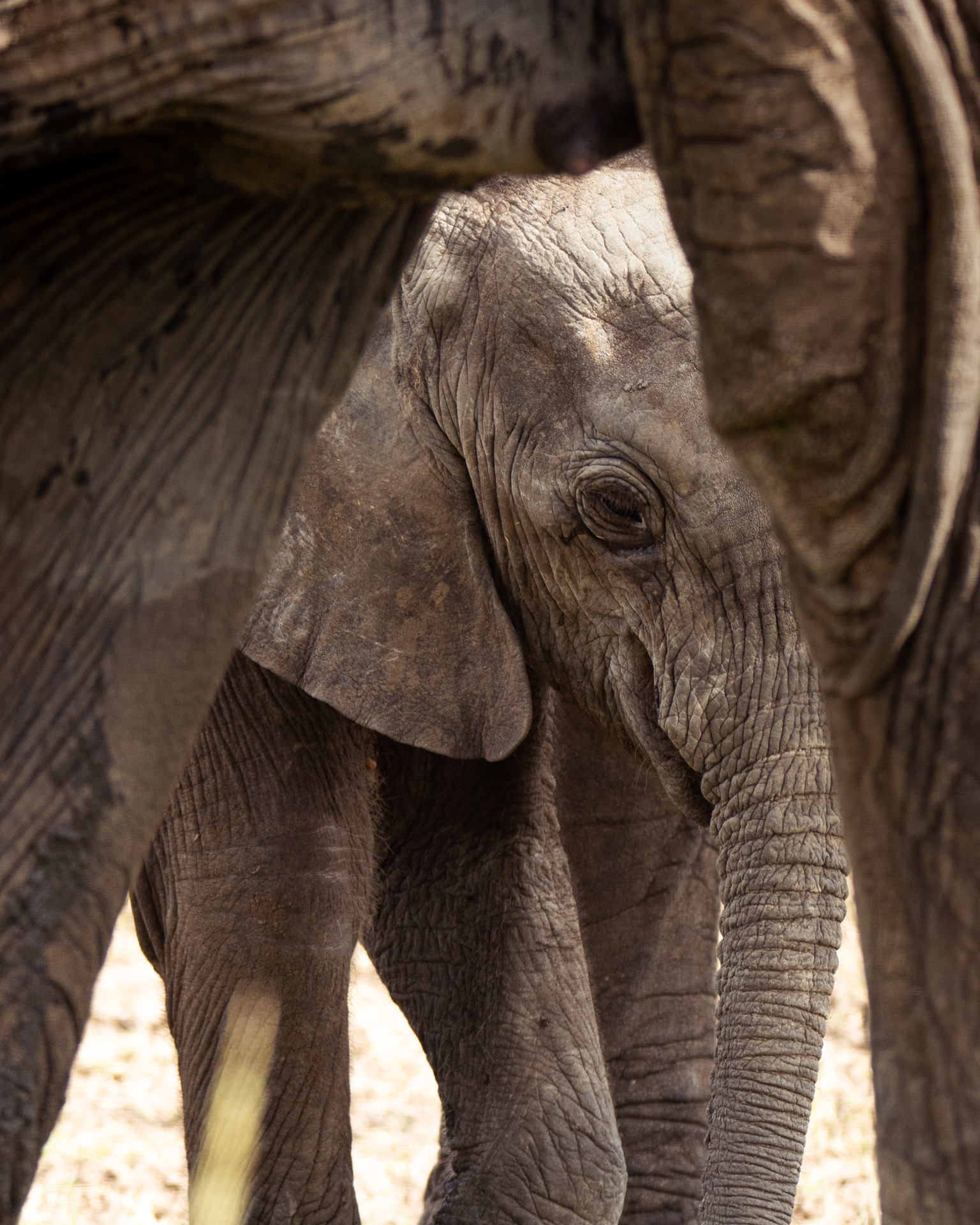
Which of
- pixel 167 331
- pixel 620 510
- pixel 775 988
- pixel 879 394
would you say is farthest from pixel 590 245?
pixel 879 394

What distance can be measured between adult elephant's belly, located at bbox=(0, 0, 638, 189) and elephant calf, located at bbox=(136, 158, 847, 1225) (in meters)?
1.33

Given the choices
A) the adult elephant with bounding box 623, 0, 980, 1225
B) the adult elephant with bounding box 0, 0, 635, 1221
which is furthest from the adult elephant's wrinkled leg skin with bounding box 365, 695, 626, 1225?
the adult elephant with bounding box 623, 0, 980, 1225

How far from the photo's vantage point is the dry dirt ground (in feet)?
11.5

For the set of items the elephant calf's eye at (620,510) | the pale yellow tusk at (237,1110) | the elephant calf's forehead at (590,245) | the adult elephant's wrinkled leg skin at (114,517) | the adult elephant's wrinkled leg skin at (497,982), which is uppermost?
the elephant calf's forehead at (590,245)

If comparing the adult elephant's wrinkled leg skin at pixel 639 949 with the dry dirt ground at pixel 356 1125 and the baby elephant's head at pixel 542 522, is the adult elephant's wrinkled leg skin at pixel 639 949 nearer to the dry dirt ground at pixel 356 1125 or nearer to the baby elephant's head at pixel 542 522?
the dry dirt ground at pixel 356 1125

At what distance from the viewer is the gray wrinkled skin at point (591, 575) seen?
228 centimetres

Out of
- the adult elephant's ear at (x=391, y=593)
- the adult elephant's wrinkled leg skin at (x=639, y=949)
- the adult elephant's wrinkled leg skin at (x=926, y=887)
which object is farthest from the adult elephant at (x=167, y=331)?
the adult elephant's wrinkled leg skin at (x=639, y=949)

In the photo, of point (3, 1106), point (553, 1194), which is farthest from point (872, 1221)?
point (3, 1106)

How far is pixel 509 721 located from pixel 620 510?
377mm

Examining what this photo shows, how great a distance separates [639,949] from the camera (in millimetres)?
3348

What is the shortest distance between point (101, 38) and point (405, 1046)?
4022 mm

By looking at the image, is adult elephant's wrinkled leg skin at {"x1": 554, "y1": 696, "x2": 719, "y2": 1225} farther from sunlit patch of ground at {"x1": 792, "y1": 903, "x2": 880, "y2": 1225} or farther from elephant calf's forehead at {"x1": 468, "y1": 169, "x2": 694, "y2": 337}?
elephant calf's forehead at {"x1": 468, "y1": 169, "x2": 694, "y2": 337}

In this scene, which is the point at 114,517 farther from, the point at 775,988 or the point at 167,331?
the point at 775,988

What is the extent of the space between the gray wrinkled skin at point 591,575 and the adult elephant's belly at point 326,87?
133cm
